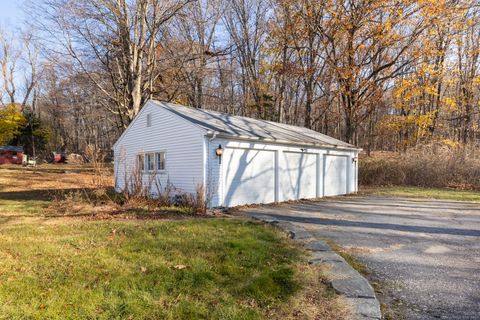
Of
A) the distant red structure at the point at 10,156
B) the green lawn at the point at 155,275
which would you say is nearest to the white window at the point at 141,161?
the green lawn at the point at 155,275

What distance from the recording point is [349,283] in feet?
12.7

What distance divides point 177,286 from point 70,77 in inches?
794

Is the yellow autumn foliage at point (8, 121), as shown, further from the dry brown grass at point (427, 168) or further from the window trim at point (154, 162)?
the dry brown grass at point (427, 168)

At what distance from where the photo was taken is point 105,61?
69.5 feet

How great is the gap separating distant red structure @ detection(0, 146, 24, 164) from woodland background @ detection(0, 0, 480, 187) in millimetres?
2964

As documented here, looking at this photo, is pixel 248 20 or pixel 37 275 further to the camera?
pixel 248 20

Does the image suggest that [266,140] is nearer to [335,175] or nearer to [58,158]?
[335,175]

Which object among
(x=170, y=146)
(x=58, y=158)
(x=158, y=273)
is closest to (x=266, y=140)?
(x=170, y=146)

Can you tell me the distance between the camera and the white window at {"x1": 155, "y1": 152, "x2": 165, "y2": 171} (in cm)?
1281

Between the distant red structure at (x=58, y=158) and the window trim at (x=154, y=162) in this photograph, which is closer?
the window trim at (x=154, y=162)

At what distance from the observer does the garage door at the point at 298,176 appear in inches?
520

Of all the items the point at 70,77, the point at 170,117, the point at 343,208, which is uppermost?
the point at 70,77

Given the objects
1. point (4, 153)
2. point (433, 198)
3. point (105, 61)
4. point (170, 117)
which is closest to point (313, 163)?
point (433, 198)

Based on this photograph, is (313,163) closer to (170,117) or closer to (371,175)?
(170,117)
